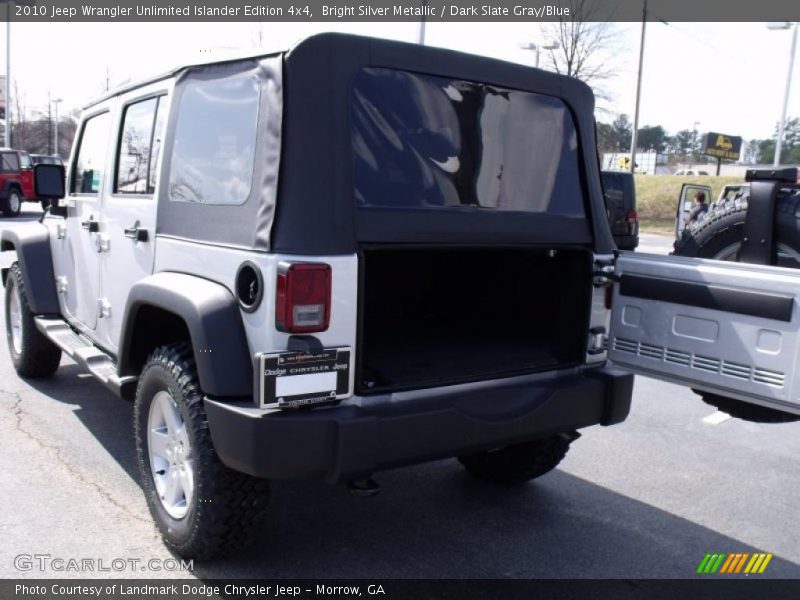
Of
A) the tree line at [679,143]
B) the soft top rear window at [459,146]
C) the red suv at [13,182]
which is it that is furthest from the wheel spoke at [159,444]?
the red suv at [13,182]

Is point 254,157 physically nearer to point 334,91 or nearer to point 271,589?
point 334,91

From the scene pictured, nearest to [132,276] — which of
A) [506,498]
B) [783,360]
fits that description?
[506,498]

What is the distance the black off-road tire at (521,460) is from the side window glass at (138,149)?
220 cm

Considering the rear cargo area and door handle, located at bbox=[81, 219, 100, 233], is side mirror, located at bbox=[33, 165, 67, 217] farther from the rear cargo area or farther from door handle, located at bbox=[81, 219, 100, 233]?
the rear cargo area

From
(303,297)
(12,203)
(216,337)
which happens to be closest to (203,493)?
(216,337)

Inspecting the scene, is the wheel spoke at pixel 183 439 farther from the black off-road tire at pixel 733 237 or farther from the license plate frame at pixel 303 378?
the black off-road tire at pixel 733 237

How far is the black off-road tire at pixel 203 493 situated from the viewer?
2930mm

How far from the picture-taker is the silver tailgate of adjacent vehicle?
3.21 meters

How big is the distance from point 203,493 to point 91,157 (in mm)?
2790

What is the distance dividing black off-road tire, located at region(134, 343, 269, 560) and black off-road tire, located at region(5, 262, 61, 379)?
279cm

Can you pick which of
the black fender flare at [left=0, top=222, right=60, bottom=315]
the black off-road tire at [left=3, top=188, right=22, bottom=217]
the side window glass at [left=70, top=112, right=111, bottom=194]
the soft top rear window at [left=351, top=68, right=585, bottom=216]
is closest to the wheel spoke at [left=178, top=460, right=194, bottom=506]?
the soft top rear window at [left=351, top=68, right=585, bottom=216]

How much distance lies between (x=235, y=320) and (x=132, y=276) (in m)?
1.27

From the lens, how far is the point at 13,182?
21188 millimetres

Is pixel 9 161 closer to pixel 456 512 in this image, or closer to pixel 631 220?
pixel 631 220
